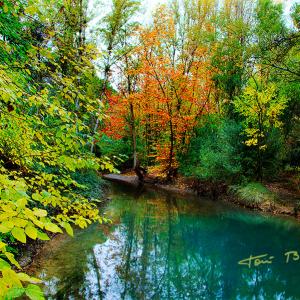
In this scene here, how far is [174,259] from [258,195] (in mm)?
9138

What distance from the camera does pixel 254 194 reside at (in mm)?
17500

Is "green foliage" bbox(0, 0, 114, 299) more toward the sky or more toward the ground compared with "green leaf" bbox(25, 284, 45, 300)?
more toward the sky

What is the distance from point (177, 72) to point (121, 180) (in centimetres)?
1110

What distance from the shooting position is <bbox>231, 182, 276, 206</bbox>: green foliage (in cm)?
1717

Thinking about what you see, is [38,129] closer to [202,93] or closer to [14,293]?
[14,293]
